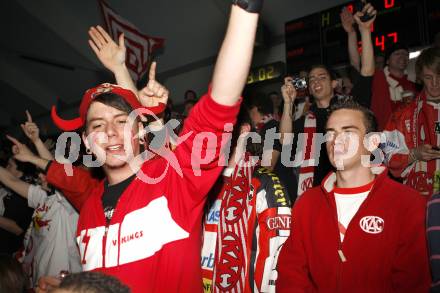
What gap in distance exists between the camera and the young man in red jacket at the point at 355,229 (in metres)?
2.35

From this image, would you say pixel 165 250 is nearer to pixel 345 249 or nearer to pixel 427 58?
pixel 345 249

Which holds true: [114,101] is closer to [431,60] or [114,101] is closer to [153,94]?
[153,94]

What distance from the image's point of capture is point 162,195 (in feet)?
6.15

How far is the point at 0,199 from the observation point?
5199 millimetres

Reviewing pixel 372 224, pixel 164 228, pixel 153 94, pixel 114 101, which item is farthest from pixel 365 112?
pixel 164 228

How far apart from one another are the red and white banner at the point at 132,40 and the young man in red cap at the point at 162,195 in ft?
26.1

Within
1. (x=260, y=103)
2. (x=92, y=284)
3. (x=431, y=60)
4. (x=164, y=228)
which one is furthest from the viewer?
(x=260, y=103)

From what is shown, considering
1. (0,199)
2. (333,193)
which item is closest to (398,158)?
(333,193)

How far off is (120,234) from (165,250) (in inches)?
9.5

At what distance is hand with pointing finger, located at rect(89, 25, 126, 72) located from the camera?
2.98m

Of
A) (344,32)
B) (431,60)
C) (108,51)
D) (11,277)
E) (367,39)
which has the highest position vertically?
(344,32)

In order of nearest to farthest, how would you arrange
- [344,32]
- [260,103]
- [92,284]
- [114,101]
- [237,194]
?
[92,284] → [114,101] → [237,194] → [260,103] → [344,32]

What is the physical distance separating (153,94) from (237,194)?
1.01 m

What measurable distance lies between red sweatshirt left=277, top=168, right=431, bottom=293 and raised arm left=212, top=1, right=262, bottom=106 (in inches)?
51.6
